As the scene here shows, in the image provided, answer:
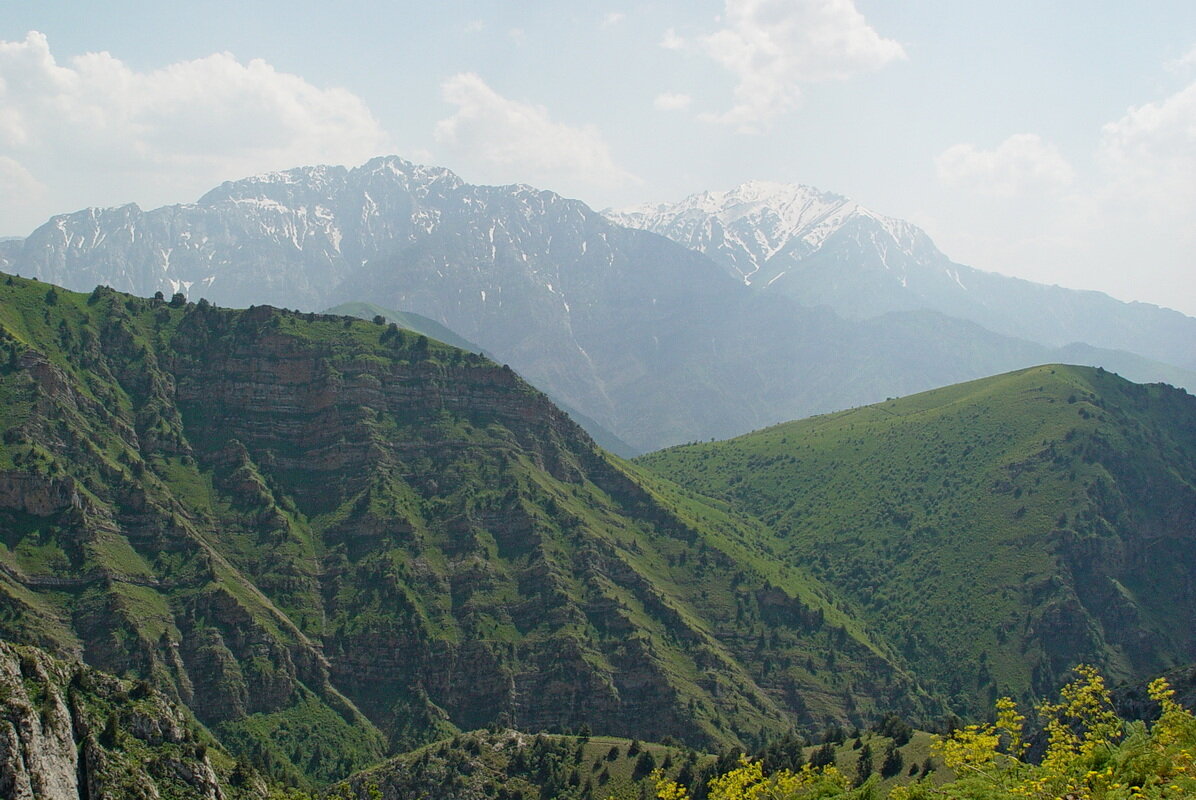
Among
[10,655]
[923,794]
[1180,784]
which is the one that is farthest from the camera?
[10,655]

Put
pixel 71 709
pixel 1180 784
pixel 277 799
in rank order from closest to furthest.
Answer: pixel 1180 784 → pixel 71 709 → pixel 277 799

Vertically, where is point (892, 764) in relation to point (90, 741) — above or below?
below

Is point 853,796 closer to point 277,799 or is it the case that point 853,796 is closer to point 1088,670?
point 1088,670

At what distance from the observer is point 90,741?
159 m

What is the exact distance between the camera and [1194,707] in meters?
162

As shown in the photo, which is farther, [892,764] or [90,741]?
[892,764]

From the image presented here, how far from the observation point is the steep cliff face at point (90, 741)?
5541 inches

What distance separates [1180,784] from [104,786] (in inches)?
5837

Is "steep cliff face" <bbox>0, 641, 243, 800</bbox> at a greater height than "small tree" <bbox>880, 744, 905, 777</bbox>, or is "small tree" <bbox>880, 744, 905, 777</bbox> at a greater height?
"steep cliff face" <bbox>0, 641, 243, 800</bbox>

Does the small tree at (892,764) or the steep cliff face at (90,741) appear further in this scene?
the small tree at (892,764)

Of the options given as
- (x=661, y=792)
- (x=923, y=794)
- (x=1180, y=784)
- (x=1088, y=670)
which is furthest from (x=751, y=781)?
(x=1180, y=784)

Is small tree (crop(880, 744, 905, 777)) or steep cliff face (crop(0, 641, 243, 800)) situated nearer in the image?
steep cliff face (crop(0, 641, 243, 800))

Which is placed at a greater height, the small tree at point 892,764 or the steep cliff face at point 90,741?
the steep cliff face at point 90,741

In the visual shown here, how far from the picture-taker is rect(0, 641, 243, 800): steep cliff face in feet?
462
